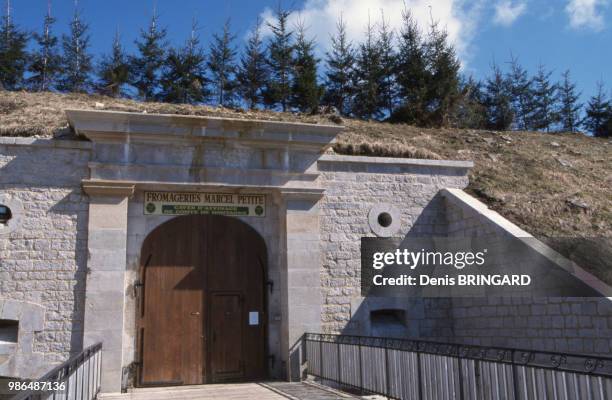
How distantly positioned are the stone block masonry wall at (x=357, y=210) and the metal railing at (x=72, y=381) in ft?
13.9

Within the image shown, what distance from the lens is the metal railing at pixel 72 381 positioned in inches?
162

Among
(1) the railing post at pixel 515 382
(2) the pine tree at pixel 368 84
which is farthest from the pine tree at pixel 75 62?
(1) the railing post at pixel 515 382

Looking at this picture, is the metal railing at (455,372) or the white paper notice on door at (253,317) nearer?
the metal railing at (455,372)

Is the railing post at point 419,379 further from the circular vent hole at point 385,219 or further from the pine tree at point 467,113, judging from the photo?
the pine tree at point 467,113

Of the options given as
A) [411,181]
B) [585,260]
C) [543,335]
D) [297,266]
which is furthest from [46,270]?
[585,260]

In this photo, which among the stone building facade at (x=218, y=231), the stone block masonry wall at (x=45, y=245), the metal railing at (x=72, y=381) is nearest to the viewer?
the metal railing at (x=72, y=381)

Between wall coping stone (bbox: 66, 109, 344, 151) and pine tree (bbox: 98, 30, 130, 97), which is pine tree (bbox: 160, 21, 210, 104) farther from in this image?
wall coping stone (bbox: 66, 109, 344, 151)

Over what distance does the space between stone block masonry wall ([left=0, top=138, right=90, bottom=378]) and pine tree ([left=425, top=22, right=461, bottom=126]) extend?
45.8 feet

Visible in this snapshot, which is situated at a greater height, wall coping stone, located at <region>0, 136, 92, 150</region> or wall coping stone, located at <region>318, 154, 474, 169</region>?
wall coping stone, located at <region>318, 154, 474, 169</region>

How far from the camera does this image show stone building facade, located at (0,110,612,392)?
30.3ft

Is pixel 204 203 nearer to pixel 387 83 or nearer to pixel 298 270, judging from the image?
pixel 298 270

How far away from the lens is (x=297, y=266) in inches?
416

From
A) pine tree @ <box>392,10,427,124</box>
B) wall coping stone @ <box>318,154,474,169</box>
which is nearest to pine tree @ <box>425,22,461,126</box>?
pine tree @ <box>392,10,427,124</box>

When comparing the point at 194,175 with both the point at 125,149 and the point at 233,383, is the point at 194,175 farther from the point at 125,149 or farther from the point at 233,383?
the point at 233,383
